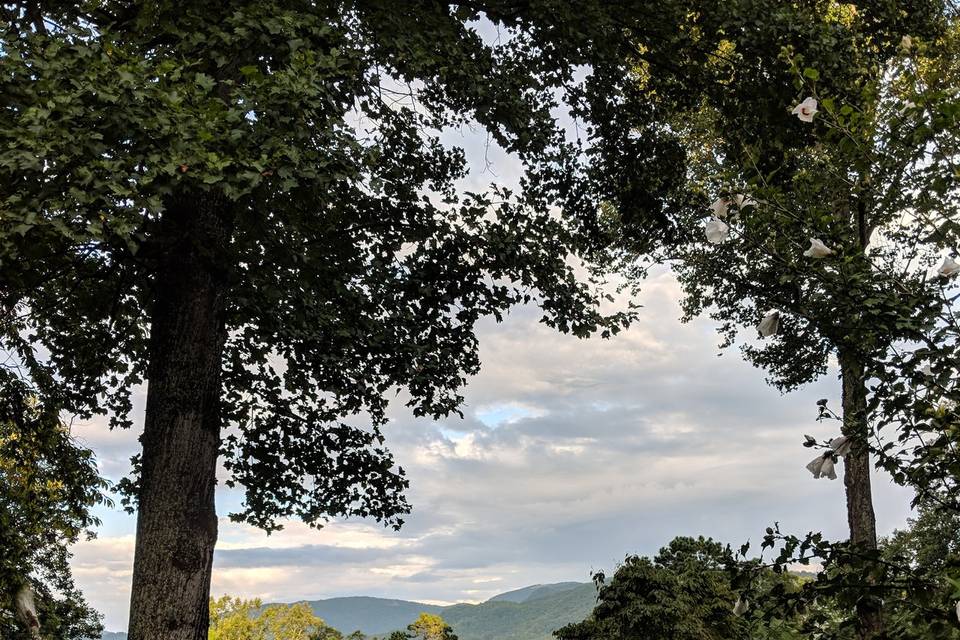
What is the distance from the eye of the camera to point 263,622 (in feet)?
83.5

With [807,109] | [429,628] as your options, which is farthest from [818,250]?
[429,628]

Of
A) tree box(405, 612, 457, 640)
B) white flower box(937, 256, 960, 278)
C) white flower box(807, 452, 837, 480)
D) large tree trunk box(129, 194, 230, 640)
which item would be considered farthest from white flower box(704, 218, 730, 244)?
tree box(405, 612, 457, 640)

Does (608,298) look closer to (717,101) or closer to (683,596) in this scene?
(717,101)

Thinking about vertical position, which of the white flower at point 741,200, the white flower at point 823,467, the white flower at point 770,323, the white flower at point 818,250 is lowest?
the white flower at point 823,467

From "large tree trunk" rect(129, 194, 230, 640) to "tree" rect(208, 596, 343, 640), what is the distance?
688 inches

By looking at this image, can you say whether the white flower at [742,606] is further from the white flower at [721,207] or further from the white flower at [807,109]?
the white flower at [807,109]

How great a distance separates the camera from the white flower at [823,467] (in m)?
4.90

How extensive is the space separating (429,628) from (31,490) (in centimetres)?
1108

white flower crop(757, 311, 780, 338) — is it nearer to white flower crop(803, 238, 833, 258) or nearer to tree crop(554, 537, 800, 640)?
white flower crop(803, 238, 833, 258)

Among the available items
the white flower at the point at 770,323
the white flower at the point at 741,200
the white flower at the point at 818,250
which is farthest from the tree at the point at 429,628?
the white flower at the point at 818,250

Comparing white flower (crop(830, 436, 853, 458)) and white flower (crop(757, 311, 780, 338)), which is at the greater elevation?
white flower (crop(757, 311, 780, 338))

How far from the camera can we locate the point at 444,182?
11.3 metres

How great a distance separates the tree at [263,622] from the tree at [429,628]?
384 cm

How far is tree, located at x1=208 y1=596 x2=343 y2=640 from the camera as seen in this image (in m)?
23.5
